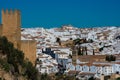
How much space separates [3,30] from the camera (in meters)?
22.0

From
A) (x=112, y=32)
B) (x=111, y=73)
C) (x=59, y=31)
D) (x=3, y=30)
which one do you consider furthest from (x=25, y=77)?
(x=59, y=31)

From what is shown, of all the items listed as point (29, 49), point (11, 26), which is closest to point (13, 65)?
point (11, 26)

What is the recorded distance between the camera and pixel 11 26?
22.1m

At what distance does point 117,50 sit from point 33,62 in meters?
42.5

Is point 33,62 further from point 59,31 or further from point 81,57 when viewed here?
point 59,31

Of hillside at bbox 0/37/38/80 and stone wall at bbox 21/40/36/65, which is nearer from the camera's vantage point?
hillside at bbox 0/37/38/80

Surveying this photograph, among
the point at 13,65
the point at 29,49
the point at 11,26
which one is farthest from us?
the point at 29,49

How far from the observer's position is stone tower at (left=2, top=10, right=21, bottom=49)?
72.2 ft

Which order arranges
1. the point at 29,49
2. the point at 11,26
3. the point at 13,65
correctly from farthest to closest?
the point at 29,49
the point at 11,26
the point at 13,65

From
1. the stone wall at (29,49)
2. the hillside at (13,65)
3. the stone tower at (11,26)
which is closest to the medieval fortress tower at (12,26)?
the stone tower at (11,26)

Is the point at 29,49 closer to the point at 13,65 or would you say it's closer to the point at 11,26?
the point at 11,26

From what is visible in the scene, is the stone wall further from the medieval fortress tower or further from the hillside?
the hillside

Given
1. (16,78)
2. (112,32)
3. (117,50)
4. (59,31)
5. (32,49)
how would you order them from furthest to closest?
(59,31) → (112,32) → (117,50) → (32,49) → (16,78)

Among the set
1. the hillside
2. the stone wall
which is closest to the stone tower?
the hillside
